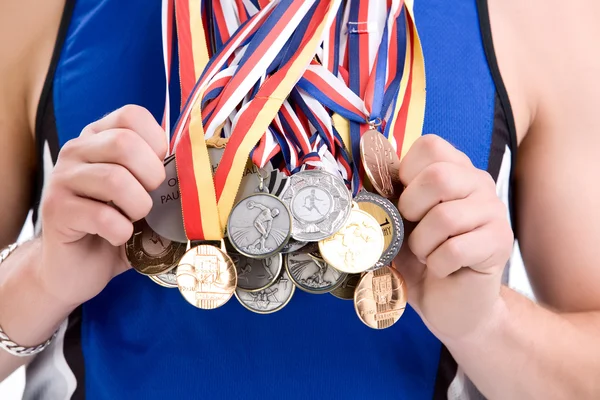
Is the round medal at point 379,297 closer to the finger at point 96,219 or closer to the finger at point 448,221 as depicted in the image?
the finger at point 448,221

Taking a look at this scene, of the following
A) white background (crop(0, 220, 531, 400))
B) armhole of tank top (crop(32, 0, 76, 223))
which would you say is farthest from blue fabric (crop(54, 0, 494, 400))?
white background (crop(0, 220, 531, 400))

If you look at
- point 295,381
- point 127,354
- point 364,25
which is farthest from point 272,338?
point 364,25

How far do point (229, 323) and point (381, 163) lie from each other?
343 millimetres

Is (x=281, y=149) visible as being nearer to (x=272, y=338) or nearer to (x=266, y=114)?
(x=266, y=114)

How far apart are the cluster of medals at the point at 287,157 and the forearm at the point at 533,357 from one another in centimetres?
19

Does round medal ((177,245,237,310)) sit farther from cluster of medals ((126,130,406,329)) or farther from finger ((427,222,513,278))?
finger ((427,222,513,278))

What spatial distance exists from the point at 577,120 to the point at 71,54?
0.77 m

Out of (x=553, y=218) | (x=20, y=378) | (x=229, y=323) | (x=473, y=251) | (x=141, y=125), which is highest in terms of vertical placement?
(x=141, y=125)

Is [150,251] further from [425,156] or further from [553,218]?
[553,218]

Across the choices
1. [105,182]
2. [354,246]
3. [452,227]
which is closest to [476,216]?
[452,227]

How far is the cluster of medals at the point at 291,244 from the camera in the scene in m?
0.74

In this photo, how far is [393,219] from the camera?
0.77 m

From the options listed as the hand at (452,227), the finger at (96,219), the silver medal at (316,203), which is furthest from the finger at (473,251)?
the finger at (96,219)

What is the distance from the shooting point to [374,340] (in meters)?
1.00
